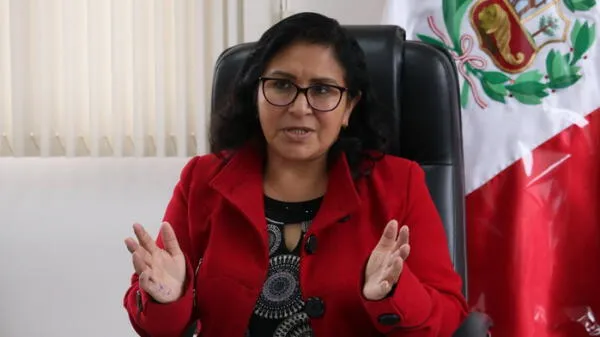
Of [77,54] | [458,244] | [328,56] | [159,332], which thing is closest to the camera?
[159,332]

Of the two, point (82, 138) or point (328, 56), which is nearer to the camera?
point (328, 56)

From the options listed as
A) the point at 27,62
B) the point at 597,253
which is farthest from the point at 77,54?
the point at 597,253

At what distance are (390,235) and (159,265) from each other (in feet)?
1.27

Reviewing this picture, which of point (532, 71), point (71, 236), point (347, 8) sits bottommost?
point (71, 236)

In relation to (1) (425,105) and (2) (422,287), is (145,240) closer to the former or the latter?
(2) (422,287)

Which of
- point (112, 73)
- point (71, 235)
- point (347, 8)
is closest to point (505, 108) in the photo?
point (347, 8)

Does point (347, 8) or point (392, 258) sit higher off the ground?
point (347, 8)

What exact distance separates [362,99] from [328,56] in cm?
14

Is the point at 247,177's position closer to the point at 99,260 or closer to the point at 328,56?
the point at 328,56

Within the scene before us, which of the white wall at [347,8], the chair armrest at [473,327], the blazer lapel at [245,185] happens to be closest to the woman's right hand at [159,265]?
the blazer lapel at [245,185]

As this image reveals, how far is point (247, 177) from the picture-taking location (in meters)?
1.55

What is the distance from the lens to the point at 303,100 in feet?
4.76

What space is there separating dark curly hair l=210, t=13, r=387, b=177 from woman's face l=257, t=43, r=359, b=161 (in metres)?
0.02

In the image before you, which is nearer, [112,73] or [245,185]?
[245,185]
